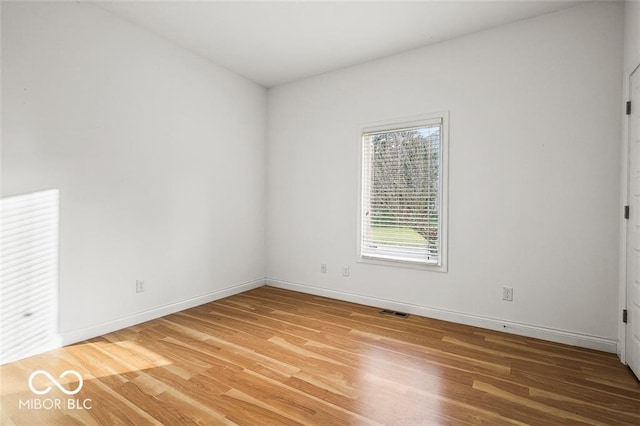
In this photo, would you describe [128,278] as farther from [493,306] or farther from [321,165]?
[493,306]

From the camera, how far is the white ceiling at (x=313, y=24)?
2.85m

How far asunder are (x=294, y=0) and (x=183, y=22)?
121 cm

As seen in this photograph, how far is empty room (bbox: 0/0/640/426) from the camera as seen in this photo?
2.16 meters

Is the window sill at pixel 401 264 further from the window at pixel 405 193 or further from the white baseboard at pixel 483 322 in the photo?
the white baseboard at pixel 483 322

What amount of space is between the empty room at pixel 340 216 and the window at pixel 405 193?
0.09 feet

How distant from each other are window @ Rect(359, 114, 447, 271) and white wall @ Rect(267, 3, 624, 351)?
5.1 inches

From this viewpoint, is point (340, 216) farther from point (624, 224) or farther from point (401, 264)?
point (624, 224)

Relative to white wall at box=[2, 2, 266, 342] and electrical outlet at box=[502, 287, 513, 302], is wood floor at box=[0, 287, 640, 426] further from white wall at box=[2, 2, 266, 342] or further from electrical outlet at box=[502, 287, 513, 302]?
white wall at box=[2, 2, 266, 342]

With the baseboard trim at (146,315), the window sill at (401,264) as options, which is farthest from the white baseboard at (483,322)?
the baseboard trim at (146,315)

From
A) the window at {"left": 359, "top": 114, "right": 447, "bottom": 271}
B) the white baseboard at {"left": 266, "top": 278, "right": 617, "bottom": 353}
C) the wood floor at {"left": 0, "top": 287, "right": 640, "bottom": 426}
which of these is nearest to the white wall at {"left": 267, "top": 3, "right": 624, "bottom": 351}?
the white baseboard at {"left": 266, "top": 278, "right": 617, "bottom": 353}

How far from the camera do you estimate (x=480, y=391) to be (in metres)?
2.08

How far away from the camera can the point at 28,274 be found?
2.50 meters

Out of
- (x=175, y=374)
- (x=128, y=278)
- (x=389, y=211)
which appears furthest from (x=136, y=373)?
(x=389, y=211)

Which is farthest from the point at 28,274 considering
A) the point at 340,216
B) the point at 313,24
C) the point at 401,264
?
the point at 401,264
